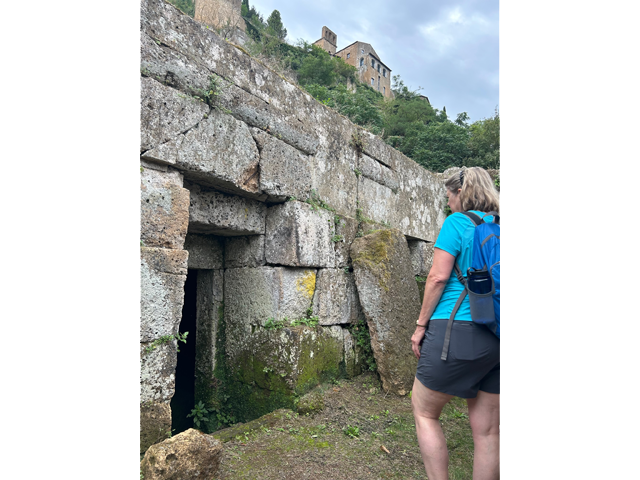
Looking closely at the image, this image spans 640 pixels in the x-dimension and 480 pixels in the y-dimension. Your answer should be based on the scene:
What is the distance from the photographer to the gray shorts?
5.90 feet

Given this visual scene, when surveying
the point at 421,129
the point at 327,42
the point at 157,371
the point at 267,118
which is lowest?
the point at 157,371

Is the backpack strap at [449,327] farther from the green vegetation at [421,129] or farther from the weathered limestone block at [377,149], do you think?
the green vegetation at [421,129]

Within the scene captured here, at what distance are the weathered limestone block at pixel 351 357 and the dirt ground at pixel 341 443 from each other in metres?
0.32

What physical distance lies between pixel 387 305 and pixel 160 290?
214cm

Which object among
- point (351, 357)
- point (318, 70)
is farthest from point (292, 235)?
point (318, 70)

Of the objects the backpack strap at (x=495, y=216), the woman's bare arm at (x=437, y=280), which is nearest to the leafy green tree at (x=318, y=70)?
the backpack strap at (x=495, y=216)

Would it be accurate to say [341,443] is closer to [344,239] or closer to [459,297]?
[459,297]

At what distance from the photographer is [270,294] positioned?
3.35 meters

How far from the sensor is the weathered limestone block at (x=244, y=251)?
11.4 feet

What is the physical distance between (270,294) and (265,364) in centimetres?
55

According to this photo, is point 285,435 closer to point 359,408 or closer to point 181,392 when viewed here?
point 359,408

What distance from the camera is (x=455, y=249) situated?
1.95 m

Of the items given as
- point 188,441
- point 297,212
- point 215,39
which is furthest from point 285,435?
point 215,39

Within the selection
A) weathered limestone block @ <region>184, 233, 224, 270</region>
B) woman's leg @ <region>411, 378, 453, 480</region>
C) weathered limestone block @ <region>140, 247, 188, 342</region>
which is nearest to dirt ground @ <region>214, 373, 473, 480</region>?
woman's leg @ <region>411, 378, 453, 480</region>
